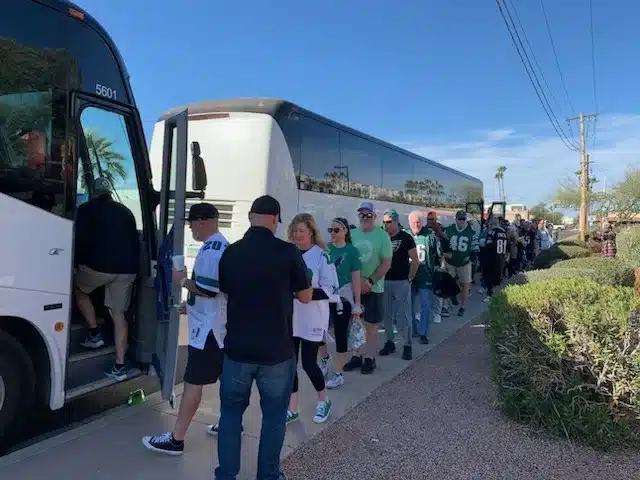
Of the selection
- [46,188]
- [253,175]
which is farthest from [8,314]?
[253,175]

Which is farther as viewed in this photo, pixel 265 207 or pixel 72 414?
pixel 72 414

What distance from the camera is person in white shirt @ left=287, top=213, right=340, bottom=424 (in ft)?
14.4

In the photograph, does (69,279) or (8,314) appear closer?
(8,314)

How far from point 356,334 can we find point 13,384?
3060 millimetres

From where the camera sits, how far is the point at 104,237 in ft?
15.1

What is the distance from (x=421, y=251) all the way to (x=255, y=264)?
16.6ft

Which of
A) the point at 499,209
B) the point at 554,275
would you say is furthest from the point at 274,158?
the point at 499,209

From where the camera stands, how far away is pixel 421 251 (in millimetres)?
7734

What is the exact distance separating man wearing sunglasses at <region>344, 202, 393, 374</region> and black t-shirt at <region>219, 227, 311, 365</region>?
278cm

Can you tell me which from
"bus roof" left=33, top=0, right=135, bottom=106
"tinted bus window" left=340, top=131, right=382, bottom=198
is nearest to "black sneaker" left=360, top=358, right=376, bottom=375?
"bus roof" left=33, top=0, right=135, bottom=106

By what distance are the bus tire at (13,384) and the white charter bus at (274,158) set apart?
12.9 feet

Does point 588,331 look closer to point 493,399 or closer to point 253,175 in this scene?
point 493,399

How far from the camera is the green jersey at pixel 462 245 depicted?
9.41m

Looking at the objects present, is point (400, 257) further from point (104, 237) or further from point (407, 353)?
point (104, 237)
